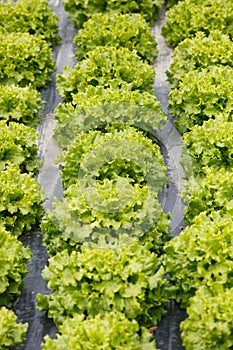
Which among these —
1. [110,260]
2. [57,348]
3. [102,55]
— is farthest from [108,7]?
[57,348]

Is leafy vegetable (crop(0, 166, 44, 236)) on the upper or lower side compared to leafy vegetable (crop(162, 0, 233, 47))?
lower

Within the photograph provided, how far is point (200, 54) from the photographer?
332 inches

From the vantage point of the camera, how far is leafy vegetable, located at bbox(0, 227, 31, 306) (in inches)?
219

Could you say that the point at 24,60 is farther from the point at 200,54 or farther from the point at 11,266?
the point at 11,266

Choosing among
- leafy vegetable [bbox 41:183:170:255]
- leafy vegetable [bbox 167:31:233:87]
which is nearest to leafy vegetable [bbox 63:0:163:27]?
leafy vegetable [bbox 167:31:233:87]

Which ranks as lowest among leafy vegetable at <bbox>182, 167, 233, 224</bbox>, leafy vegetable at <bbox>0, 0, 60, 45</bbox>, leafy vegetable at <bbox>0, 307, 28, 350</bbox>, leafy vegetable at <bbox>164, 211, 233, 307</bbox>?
leafy vegetable at <bbox>0, 307, 28, 350</bbox>

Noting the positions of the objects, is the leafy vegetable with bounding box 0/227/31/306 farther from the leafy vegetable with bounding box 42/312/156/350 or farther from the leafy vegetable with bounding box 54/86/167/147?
the leafy vegetable with bounding box 54/86/167/147

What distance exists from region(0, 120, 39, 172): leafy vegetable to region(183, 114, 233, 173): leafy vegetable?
6.47ft

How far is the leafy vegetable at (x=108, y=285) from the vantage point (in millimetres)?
5258

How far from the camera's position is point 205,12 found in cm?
945

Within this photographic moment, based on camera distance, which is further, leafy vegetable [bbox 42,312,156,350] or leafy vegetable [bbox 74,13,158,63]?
leafy vegetable [bbox 74,13,158,63]

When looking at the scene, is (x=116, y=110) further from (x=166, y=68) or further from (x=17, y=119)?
(x=166, y=68)

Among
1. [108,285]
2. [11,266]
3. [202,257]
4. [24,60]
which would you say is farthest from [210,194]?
[24,60]

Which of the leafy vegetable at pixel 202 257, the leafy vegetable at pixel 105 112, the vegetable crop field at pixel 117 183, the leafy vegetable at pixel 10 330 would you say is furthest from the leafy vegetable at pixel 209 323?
the leafy vegetable at pixel 105 112
